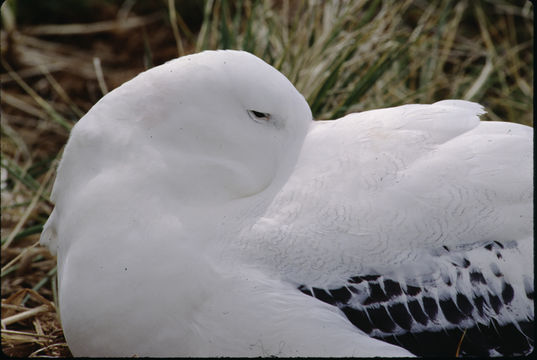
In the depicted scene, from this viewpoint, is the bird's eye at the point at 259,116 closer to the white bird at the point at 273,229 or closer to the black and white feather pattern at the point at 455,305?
the white bird at the point at 273,229

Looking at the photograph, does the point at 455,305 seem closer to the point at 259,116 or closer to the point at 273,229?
the point at 273,229

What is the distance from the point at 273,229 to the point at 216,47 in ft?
8.81

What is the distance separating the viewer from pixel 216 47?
5023 millimetres

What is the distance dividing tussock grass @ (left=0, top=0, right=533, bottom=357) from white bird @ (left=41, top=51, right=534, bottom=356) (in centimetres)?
93

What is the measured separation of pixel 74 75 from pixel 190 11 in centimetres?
143

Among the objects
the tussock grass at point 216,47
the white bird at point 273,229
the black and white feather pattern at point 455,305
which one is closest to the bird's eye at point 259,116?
the white bird at point 273,229

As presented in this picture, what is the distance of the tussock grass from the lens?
4.09 m

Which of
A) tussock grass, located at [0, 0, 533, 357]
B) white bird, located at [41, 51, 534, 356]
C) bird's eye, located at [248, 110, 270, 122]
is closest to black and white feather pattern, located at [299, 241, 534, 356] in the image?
white bird, located at [41, 51, 534, 356]

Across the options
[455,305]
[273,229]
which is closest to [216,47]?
[273,229]

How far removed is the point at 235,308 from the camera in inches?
96.0

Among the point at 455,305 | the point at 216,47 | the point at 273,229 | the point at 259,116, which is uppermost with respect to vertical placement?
the point at 259,116

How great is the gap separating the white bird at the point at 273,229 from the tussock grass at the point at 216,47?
3.07 ft

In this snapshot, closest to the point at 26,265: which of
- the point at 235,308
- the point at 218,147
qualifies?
the point at 218,147

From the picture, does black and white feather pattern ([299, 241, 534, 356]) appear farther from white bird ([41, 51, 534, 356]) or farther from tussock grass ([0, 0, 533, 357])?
tussock grass ([0, 0, 533, 357])
